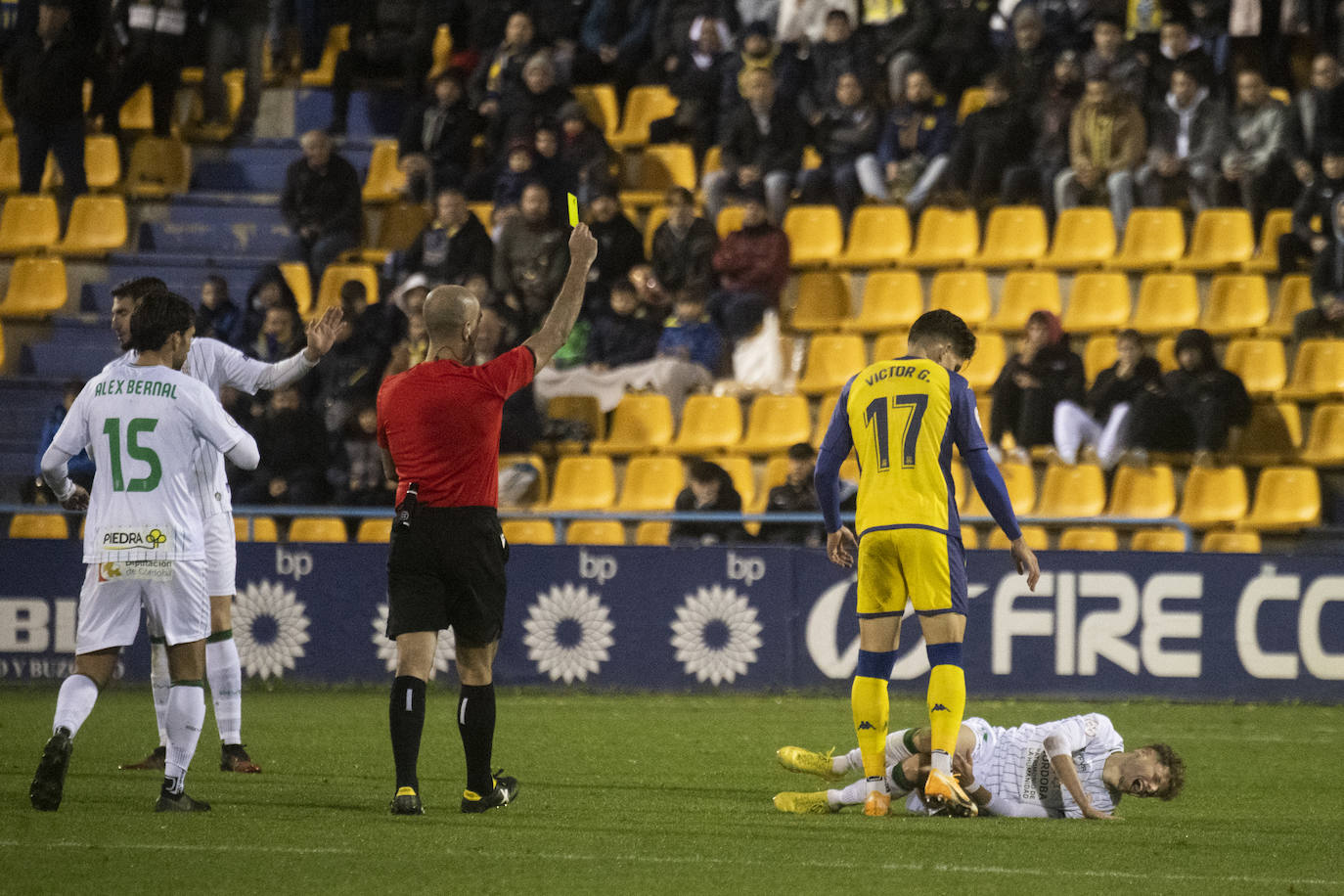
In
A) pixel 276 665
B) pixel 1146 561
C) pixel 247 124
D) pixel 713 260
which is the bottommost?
pixel 276 665

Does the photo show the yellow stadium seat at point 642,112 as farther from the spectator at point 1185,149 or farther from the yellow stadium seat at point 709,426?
the spectator at point 1185,149

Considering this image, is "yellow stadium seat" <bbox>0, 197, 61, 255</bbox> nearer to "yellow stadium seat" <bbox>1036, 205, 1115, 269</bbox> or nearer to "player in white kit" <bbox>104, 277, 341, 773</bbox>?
"yellow stadium seat" <bbox>1036, 205, 1115, 269</bbox>

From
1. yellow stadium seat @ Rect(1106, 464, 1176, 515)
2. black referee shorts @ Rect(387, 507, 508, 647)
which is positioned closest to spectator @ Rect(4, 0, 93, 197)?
yellow stadium seat @ Rect(1106, 464, 1176, 515)

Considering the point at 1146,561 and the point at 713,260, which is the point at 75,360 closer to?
the point at 713,260

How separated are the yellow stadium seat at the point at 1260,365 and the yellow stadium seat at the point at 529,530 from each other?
5724 mm

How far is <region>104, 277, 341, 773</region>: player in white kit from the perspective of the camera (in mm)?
8391

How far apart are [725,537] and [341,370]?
4.30 metres

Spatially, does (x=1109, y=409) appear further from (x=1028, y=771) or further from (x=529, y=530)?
(x=1028, y=771)

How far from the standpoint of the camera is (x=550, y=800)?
27.2ft

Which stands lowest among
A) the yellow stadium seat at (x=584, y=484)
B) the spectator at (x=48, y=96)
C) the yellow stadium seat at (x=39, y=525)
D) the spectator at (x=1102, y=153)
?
the yellow stadium seat at (x=39, y=525)

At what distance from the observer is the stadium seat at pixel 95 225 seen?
66.9 ft

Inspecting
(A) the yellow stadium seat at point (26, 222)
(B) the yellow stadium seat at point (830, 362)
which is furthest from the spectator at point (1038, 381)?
(A) the yellow stadium seat at point (26, 222)

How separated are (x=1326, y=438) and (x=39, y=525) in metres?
10.4

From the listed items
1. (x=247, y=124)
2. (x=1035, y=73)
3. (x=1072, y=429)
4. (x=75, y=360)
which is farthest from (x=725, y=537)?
(x=247, y=124)
